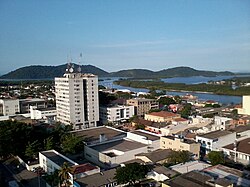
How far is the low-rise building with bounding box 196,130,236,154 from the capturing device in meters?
6.27

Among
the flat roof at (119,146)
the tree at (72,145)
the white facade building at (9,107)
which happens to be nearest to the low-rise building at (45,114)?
the white facade building at (9,107)

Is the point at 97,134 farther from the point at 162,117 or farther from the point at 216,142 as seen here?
the point at 216,142

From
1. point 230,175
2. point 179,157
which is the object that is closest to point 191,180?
point 230,175

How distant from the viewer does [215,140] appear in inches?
247

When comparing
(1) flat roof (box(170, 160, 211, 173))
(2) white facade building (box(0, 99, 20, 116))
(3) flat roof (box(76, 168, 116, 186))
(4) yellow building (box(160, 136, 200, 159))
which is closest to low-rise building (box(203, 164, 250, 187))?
(1) flat roof (box(170, 160, 211, 173))

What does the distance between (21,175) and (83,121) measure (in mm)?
4259

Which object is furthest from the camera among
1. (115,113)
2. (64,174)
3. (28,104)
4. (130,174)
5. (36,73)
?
(36,73)

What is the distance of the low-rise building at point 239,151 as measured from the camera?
5.63 m

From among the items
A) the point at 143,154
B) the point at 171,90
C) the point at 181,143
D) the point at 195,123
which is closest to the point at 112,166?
the point at 143,154

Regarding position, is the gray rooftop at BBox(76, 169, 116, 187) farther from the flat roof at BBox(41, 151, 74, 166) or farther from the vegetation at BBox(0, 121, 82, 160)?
the vegetation at BBox(0, 121, 82, 160)

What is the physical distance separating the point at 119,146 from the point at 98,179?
1.89 meters

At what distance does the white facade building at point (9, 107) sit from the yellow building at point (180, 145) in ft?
29.6

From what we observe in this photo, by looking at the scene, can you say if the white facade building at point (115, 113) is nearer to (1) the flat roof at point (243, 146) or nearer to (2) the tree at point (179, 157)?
(1) the flat roof at point (243, 146)

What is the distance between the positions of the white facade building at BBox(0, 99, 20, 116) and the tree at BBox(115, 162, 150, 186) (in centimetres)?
993
